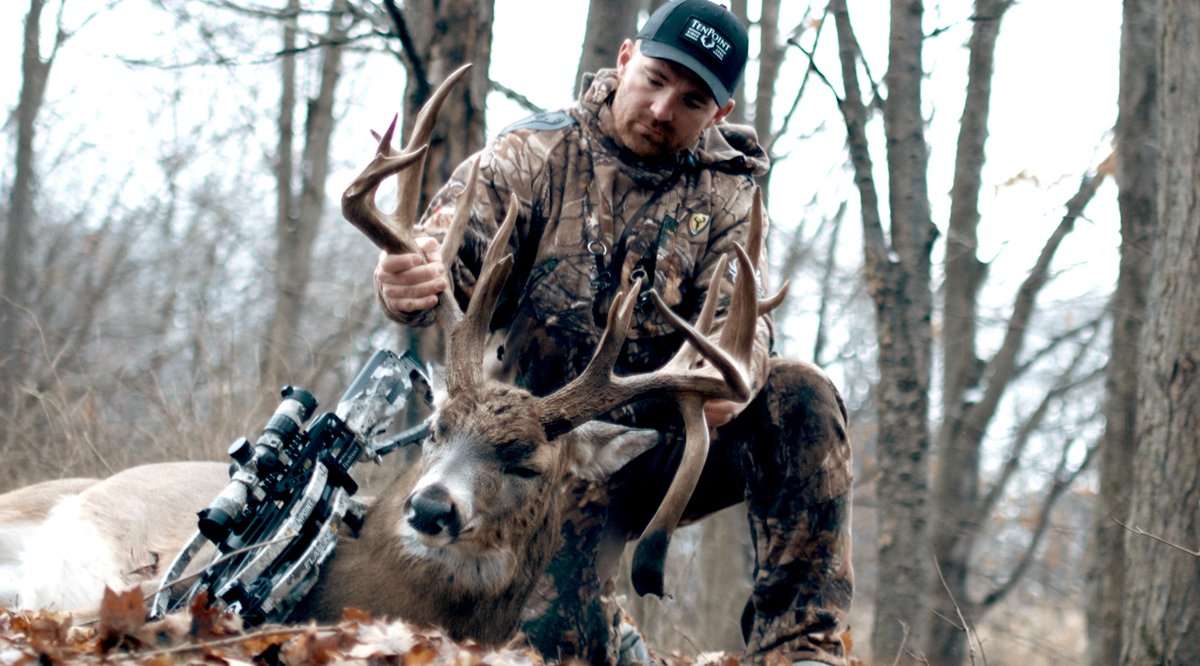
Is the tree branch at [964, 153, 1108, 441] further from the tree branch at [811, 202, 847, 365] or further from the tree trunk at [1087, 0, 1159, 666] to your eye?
the tree trunk at [1087, 0, 1159, 666]

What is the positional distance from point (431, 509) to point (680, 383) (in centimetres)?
95

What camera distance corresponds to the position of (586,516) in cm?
593

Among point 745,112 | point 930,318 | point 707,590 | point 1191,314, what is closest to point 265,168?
point 745,112

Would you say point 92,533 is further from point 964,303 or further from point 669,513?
point 964,303

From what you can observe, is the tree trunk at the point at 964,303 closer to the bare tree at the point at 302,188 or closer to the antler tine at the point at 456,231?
the bare tree at the point at 302,188

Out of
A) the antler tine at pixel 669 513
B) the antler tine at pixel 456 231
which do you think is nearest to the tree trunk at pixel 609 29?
the antler tine at pixel 456 231

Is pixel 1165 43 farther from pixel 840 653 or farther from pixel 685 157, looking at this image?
pixel 840 653

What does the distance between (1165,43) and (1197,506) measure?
2.00 m

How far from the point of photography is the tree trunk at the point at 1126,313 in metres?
8.15

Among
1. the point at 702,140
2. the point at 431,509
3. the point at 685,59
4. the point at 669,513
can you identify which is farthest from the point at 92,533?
the point at 685,59

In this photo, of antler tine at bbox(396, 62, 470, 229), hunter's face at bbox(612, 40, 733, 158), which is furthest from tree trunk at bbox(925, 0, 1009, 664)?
antler tine at bbox(396, 62, 470, 229)

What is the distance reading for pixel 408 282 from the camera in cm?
533

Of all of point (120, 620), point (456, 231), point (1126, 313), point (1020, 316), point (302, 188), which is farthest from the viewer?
point (302, 188)

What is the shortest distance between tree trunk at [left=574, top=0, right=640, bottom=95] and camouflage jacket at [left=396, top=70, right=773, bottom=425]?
306 centimetres
